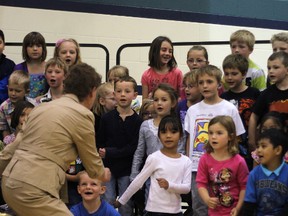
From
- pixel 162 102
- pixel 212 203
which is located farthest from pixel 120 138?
pixel 212 203

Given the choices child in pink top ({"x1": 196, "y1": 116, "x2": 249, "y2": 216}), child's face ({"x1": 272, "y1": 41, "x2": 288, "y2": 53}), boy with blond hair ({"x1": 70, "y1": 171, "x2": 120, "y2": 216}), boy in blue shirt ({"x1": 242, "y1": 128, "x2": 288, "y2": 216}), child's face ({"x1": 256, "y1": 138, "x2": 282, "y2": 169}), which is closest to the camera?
boy in blue shirt ({"x1": 242, "y1": 128, "x2": 288, "y2": 216})

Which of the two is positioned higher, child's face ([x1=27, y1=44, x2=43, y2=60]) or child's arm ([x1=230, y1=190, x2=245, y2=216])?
child's face ([x1=27, y1=44, x2=43, y2=60])

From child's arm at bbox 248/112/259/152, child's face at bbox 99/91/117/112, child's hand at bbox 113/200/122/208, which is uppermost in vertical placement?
child's face at bbox 99/91/117/112

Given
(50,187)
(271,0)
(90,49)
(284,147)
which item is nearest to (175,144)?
(284,147)

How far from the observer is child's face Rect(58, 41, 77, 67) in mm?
7758

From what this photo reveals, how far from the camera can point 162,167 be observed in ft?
21.2

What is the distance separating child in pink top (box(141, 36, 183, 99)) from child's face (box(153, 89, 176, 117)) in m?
0.72

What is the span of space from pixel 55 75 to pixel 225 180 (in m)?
2.25

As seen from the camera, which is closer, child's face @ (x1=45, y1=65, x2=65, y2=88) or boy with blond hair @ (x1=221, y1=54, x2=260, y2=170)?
boy with blond hair @ (x1=221, y1=54, x2=260, y2=170)

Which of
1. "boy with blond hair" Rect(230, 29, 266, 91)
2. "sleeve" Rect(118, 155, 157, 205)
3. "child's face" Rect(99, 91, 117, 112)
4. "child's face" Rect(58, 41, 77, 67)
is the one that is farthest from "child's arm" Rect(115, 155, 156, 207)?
"child's face" Rect(58, 41, 77, 67)

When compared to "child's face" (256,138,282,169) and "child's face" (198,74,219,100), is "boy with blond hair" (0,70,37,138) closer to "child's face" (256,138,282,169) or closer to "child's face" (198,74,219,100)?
"child's face" (198,74,219,100)

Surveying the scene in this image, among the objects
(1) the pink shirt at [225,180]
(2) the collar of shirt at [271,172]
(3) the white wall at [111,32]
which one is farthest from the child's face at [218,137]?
(3) the white wall at [111,32]

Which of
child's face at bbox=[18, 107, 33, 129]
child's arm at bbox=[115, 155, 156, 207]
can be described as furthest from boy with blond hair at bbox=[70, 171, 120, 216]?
child's face at bbox=[18, 107, 33, 129]

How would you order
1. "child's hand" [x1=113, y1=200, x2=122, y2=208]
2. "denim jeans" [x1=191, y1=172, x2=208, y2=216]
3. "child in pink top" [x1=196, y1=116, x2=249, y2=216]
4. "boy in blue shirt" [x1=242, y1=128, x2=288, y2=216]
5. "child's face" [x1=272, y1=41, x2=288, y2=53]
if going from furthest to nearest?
"child's face" [x1=272, y1=41, x2=288, y2=53]
"child's hand" [x1=113, y1=200, x2=122, y2=208]
"denim jeans" [x1=191, y1=172, x2=208, y2=216]
"child in pink top" [x1=196, y1=116, x2=249, y2=216]
"boy in blue shirt" [x1=242, y1=128, x2=288, y2=216]
